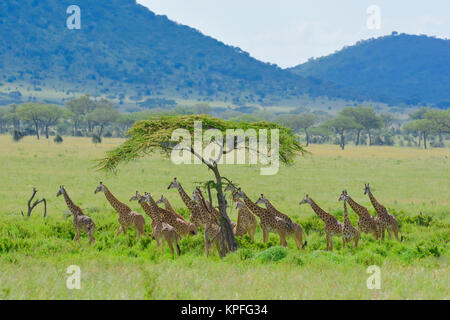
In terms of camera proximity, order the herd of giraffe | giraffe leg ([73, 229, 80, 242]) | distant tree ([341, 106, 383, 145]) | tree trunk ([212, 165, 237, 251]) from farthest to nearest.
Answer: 1. distant tree ([341, 106, 383, 145])
2. giraffe leg ([73, 229, 80, 242])
3. tree trunk ([212, 165, 237, 251])
4. the herd of giraffe

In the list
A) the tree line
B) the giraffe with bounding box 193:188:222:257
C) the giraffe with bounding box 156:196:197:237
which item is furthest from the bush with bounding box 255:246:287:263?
the tree line

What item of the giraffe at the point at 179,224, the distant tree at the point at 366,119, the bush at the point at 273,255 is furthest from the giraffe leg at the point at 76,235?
the distant tree at the point at 366,119

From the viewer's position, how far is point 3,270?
975cm

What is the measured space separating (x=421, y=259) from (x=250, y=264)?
4104 millimetres

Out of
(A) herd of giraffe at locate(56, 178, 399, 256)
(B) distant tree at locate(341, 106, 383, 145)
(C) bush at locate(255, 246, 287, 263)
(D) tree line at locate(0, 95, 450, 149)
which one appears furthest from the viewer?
(B) distant tree at locate(341, 106, 383, 145)

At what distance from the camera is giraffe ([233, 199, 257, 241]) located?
13.9m

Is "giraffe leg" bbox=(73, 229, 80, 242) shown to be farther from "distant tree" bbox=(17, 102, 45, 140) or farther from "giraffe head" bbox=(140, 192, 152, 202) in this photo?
"distant tree" bbox=(17, 102, 45, 140)

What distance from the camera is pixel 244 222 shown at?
1405 cm

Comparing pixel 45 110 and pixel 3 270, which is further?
pixel 45 110

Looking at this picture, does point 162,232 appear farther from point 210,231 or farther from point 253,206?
point 253,206

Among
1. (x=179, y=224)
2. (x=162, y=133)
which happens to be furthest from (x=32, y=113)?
(x=162, y=133)

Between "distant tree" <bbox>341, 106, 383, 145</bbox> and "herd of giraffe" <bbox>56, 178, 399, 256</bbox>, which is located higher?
"distant tree" <bbox>341, 106, 383, 145</bbox>
